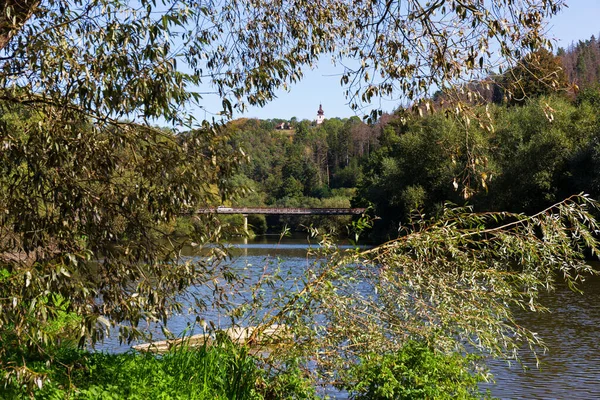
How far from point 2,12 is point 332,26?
13.5ft

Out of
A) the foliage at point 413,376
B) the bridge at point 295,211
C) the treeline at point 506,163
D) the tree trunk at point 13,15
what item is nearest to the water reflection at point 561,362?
the foliage at point 413,376

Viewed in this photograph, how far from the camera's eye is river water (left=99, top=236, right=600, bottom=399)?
9.84 m

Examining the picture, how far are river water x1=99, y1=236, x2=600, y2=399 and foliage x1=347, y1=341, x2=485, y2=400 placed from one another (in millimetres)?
1103

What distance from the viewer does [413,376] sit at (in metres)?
6.11

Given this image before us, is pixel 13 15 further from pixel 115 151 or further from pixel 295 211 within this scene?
pixel 295 211

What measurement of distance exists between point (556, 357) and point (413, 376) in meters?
6.96

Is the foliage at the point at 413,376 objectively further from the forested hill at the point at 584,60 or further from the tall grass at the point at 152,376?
the forested hill at the point at 584,60

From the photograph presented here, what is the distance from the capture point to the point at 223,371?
6375mm

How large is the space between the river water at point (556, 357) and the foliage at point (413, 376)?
110 cm

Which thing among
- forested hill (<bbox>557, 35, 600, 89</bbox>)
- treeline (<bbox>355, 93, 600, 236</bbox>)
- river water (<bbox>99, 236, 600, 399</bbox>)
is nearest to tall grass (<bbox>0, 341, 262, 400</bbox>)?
river water (<bbox>99, 236, 600, 399</bbox>)

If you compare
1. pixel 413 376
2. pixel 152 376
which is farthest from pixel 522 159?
pixel 152 376

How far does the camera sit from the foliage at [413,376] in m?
6.05

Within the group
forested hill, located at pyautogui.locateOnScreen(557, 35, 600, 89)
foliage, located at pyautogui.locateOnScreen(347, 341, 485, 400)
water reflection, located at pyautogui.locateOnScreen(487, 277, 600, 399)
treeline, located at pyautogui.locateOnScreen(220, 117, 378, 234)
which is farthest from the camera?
forested hill, located at pyautogui.locateOnScreen(557, 35, 600, 89)

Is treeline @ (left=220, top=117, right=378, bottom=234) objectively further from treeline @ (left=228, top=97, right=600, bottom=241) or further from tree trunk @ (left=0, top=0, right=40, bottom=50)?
tree trunk @ (left=0, top=0, right=40, bottom=50)
